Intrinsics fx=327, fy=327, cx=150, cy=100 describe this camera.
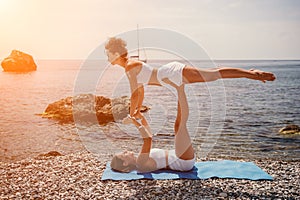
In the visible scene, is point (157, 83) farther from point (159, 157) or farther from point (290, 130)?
point (290, 130)

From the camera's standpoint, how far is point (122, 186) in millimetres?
6027

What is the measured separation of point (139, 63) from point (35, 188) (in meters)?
3.08

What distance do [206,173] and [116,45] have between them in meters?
3.18

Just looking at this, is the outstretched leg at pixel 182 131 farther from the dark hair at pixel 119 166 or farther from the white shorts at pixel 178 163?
the dark hair at pixel 119 166

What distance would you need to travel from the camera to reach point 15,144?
1271 cm

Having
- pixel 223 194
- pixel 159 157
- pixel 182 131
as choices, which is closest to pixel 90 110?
pixel 159 157

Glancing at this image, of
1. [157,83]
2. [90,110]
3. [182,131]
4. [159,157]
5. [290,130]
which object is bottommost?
[290,130]

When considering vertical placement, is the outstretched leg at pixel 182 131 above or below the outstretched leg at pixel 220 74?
below

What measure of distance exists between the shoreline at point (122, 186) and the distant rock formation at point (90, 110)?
9.99 metres

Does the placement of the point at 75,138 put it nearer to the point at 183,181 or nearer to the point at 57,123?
the point at 57,123

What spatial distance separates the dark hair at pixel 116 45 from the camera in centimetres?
651

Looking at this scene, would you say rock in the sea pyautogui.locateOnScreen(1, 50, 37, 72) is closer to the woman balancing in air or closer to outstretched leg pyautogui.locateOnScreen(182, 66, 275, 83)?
the woman balancing in air

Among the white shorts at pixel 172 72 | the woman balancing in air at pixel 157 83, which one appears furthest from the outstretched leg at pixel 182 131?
the white shorts at pixel 172 72

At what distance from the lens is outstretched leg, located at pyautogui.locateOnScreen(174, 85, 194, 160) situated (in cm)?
648
